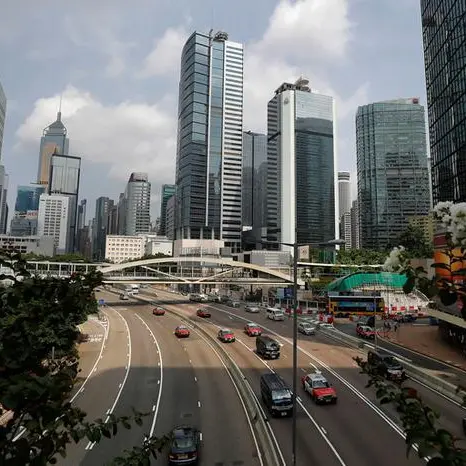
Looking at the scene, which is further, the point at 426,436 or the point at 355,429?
the point at 355,429

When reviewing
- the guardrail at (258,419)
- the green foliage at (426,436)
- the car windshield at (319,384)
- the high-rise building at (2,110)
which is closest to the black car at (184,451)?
the guardrail at (258,419)

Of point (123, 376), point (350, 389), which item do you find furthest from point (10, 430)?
point (123, 376)

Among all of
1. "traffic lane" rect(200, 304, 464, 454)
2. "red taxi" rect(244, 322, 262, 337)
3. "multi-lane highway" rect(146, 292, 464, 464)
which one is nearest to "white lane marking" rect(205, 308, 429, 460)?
"multi-lane highway" rect(146, 292, 464, 464)

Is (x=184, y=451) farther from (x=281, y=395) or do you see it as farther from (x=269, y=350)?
(x=269, y=350)

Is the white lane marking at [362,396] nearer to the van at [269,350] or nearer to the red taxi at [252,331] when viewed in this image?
the van at [269,350]

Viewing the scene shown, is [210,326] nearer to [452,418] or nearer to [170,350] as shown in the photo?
[170,350]

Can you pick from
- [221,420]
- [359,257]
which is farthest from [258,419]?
[359,257]
